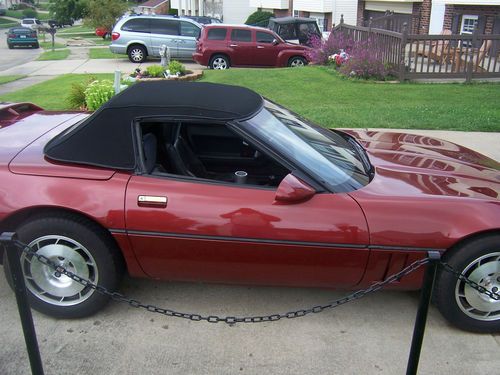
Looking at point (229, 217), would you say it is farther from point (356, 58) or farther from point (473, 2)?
point (473, 2)

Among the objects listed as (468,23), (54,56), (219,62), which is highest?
(468,23)

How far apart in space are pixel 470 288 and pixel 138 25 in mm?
19074

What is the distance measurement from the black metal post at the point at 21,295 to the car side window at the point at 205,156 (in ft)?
3.62

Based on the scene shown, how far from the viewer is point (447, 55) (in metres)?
12.3

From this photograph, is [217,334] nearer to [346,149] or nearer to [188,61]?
[346,149]

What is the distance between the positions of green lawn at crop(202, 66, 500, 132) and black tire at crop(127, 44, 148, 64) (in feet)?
22.0

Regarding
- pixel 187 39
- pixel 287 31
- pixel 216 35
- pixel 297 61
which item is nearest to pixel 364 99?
pixel 297 61

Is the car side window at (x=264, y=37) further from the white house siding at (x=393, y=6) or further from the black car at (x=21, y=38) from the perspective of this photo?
the black car at (x=21, y=38)

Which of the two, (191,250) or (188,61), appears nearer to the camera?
(191,250)

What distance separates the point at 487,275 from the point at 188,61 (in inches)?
740

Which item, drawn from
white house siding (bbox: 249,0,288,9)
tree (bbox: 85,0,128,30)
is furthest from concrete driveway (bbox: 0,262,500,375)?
tree (bbox: 85,0,128,30)

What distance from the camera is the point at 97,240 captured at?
307 centimetres

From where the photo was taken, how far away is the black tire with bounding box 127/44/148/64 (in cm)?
1973

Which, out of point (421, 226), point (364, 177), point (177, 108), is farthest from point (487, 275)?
point (177, 108)
